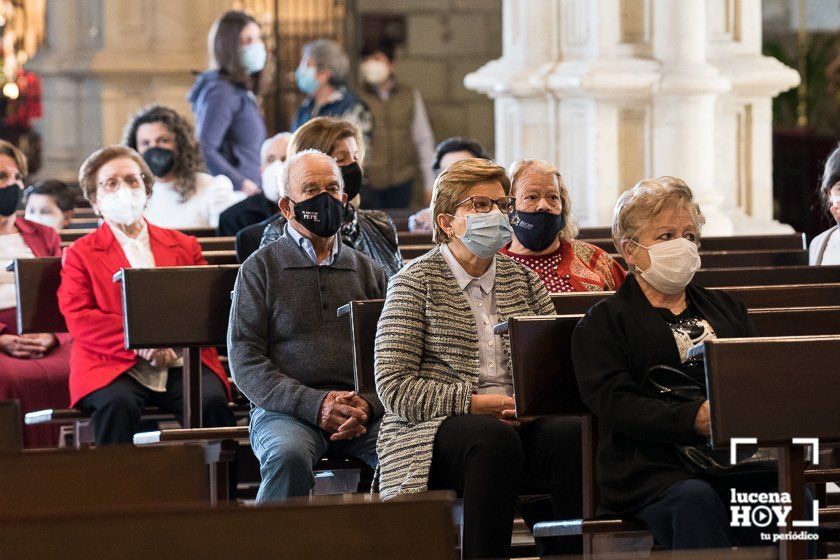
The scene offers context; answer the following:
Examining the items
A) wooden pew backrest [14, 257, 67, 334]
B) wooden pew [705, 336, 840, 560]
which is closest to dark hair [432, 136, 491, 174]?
wooden pew backrest [14, 257, 67, 334]

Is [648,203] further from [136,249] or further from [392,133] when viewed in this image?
[392,133]

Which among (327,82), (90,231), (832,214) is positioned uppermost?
(327,82)

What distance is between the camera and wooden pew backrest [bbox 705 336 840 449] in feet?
13.4

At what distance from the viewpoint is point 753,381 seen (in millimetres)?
4109

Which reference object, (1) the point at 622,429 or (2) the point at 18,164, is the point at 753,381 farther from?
(2) the point at 18,164

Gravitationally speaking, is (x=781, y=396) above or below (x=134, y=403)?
above

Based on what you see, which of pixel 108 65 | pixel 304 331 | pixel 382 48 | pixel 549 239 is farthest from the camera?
pixel 382 48

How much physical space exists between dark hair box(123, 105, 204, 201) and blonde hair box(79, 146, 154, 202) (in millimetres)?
1241

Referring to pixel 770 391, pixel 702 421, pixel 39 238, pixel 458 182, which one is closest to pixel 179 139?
pixel 39 238

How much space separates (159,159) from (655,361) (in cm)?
405

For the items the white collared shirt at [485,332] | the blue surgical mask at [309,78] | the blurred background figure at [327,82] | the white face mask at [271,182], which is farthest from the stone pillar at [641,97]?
the white collared shirt at [485,332]

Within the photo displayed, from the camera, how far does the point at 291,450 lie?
16.2ft

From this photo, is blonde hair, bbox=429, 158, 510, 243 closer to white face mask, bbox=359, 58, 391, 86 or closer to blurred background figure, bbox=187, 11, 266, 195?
blurred background figure, bbox=187, 11, 266, 195

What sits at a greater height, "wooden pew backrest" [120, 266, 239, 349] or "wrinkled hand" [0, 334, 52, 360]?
"wooden pew backrest" [120, 266, 239, 349]
